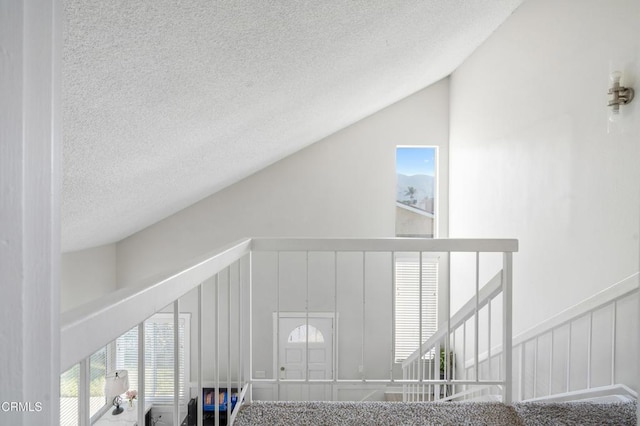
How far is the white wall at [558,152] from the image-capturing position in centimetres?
210

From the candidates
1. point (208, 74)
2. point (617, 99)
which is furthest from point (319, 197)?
point (208, 74)

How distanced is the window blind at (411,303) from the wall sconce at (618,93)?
365 cm

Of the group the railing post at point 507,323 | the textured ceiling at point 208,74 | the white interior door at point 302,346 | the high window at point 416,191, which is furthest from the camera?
the high window at point 416,191

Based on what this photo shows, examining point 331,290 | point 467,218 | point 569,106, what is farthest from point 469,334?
point 569,106

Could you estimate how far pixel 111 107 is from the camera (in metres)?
1.58

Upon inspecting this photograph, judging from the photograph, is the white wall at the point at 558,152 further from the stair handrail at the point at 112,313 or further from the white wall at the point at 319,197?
the stair handrail at the point at 112,313

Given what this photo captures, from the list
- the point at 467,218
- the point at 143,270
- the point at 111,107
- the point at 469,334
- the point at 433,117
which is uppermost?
the point at 433,117

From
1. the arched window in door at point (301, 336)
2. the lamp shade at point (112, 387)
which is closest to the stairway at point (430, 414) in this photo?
the lamp shade at point (112, 387)

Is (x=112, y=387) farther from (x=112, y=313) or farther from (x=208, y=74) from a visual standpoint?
(x=208, y=74)

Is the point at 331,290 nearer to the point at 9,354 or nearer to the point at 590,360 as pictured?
the point at 590,360

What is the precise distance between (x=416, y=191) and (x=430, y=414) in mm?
4548

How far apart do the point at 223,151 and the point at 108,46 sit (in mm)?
2203
